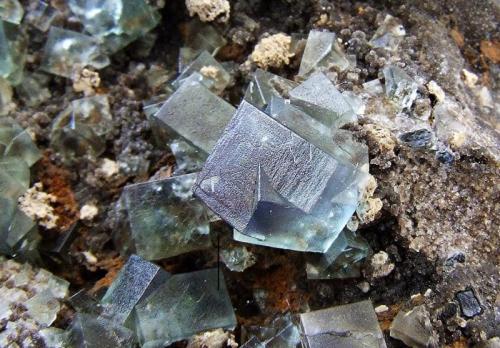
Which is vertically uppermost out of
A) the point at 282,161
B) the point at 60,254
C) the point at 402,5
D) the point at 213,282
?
the point at 402,5

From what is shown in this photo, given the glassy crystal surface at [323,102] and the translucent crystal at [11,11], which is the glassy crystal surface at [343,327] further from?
the translucent crystal at [11,11]

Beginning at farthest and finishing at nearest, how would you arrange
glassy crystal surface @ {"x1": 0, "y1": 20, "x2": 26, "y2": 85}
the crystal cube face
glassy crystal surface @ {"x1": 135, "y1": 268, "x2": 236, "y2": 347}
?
glassy crystal surface @ {"x1": 0, "y1": 20, "x2": 26, "y2": 85} → glassy crystal surface @ {"x1": 135, "y1": 268, "x2": 236, "y2": 347} → the crystal cube face

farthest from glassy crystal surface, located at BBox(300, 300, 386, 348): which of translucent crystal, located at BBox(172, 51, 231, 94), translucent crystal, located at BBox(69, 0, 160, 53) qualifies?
translucent crystal, located at BBox(69, 0, 160, 53)

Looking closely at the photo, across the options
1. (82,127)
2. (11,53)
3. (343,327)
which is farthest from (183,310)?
(11,53)

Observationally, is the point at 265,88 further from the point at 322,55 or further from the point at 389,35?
the point at 389,35

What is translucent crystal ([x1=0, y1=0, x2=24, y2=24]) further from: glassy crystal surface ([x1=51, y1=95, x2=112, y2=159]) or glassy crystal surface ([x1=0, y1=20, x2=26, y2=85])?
glassy crystal surface ([x1=51, y1=95, x2=112, y2=159])

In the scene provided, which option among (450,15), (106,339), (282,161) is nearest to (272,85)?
(282,161)

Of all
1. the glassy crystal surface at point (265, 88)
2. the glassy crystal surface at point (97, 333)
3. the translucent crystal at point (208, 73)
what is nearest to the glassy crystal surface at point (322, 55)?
the glassy crystal surface at point (265, 88)

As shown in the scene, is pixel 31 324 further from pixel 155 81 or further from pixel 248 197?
pixel 155 81
